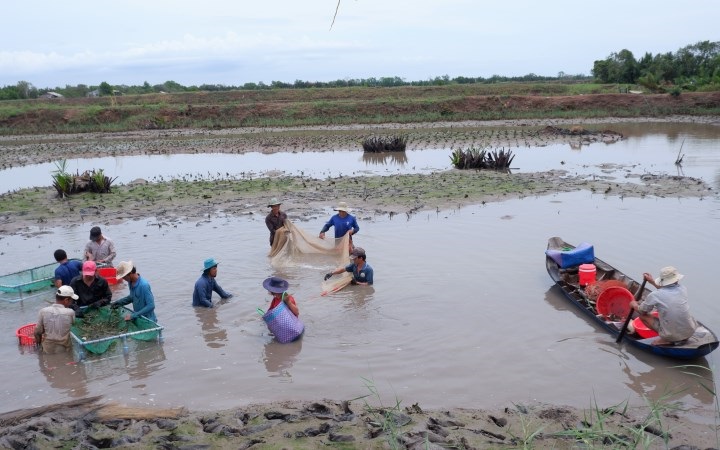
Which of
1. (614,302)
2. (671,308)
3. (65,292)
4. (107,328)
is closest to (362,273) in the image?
(614,302)

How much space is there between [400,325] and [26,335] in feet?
15.4

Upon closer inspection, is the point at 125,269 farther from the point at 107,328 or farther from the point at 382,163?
the point at 382,163

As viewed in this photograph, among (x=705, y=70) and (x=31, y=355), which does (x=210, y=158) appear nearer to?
(x=31, y=355)

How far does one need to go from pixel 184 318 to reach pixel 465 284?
167 inches

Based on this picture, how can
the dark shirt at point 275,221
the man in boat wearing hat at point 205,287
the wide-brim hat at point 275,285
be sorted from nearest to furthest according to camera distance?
the wide-brim hat at point 275,285
the man in boat wearing hat at point 205,287
the dark shirt at point 275,221

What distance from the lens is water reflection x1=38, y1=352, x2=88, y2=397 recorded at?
21.7 feet

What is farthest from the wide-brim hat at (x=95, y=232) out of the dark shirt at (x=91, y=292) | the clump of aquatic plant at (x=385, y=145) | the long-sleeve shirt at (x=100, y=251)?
the clump of aquatic plant at (x=385, y=145)

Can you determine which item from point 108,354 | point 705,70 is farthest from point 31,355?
point 705,70

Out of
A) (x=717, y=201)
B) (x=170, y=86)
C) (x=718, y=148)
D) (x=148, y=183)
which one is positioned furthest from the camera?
(x=170, y=86)

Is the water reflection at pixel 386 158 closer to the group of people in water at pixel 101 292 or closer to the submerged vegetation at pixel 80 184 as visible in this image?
the submerged vegetation at pixel 80 184

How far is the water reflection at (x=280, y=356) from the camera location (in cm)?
695

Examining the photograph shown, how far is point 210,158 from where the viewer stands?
2669cm

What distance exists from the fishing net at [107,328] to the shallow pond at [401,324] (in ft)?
0.58

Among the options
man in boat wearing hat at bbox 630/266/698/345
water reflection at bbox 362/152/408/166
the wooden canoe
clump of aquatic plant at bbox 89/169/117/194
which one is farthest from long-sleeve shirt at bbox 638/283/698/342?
water reflection at bbox 362/152/408/166
